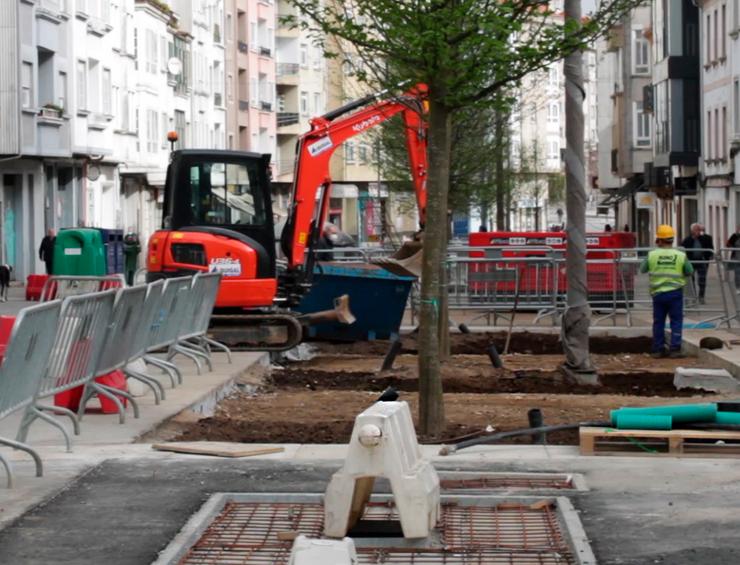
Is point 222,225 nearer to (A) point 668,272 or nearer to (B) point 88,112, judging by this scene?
(A) point 668,272

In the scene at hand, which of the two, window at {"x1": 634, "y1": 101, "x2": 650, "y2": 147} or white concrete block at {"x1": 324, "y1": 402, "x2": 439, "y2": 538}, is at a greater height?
window at {"x1": 634, "y1": 101, "x2": 650, "y2": 147}

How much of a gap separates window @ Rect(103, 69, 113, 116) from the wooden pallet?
51416 millimetres

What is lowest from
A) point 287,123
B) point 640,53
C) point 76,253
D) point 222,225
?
point 76,253

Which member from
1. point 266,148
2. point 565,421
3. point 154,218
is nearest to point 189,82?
point 154,218

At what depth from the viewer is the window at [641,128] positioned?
88.5 m

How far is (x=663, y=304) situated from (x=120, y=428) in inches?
467

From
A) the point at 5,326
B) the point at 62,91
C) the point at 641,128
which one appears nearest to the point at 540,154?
the point at 641,128

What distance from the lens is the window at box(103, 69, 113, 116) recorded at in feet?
206

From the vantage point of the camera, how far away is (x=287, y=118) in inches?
4294

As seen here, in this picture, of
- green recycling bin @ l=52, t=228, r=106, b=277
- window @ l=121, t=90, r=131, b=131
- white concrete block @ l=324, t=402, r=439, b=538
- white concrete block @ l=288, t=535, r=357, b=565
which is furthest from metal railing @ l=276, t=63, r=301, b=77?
white concrete block @ l=288, t=535, r=357, b=565

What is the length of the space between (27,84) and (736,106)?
23.3m

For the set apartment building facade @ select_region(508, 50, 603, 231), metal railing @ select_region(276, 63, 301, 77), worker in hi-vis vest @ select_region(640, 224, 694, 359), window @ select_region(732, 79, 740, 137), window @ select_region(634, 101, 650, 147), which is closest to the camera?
worker in hi-vis vest @ select_region(640, 224, 694, 359)

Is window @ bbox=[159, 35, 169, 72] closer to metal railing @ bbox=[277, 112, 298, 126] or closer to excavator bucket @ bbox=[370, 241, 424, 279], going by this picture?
metal railing @ bbox=[277, 112, 298, 126]

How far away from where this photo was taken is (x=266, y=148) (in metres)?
103
